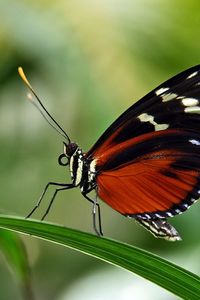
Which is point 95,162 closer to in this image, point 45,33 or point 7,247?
point 7,247

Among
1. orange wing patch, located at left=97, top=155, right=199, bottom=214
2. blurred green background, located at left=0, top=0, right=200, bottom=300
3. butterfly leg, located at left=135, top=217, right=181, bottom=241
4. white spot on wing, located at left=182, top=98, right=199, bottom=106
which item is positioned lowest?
butterfly leg, located at left=135, top=217, right=181, bottom=241

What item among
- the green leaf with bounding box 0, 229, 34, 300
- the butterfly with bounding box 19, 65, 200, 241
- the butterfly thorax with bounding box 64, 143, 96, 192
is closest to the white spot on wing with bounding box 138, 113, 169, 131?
the butterfly with bounding box 19, 65, 200, 241

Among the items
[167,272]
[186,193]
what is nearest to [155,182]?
[186,193]

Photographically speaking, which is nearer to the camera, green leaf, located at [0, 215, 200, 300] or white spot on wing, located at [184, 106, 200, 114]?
green leaf, located at [0, 215, 200, 300]

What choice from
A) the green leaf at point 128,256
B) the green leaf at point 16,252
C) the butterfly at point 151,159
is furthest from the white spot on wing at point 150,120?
the green leaf at point 128,256

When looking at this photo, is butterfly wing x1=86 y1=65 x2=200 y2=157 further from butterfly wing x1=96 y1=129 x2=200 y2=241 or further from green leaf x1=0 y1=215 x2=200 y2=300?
green leaf x1=0 y1=215 x2=200 y2=300

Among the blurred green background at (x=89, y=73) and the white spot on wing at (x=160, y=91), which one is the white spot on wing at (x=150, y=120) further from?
the blurred green background at (x=89, y=73)

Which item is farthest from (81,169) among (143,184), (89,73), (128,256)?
(89,73)
